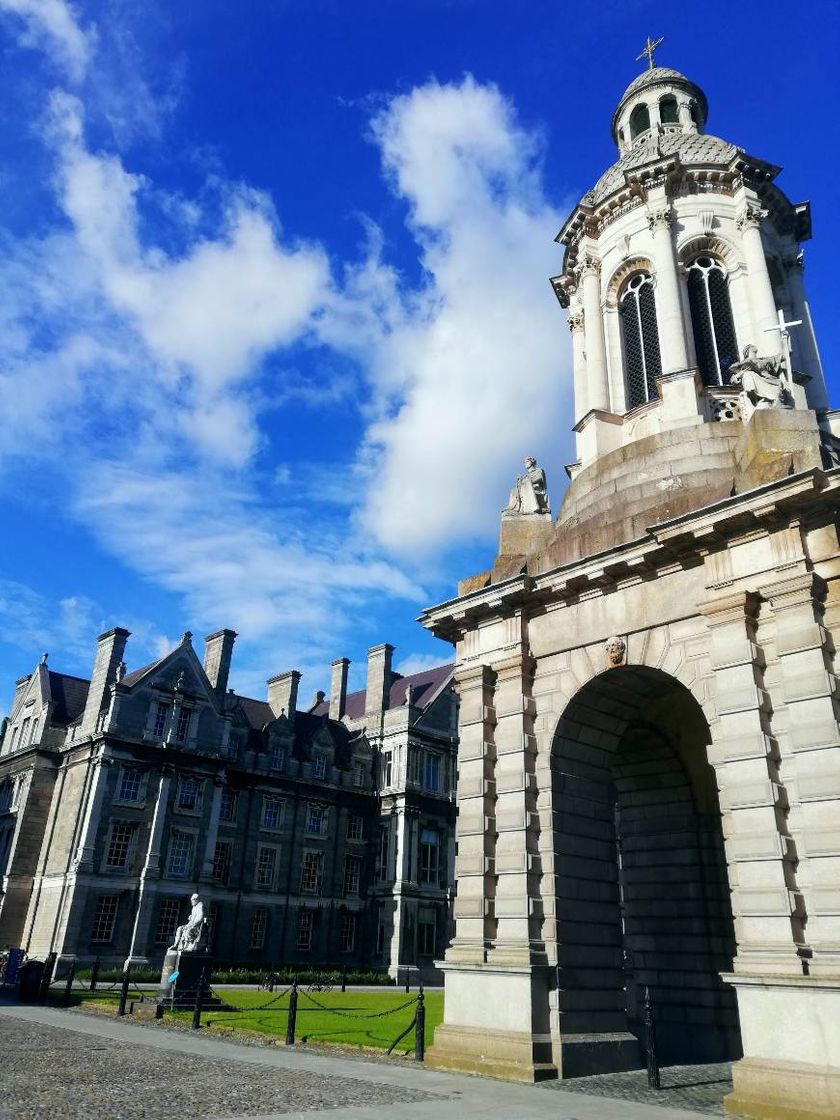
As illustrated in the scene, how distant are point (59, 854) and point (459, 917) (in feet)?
121

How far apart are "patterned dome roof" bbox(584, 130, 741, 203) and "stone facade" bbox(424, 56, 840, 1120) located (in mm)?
86

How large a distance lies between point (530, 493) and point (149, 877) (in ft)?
115

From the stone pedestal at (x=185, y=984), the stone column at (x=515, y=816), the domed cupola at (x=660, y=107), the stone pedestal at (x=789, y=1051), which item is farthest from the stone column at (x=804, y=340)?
the stone pedestal at (x=185, y=984)

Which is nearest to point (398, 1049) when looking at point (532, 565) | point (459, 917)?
point (459, 917)

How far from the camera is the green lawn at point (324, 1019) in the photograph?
17859 millimetres

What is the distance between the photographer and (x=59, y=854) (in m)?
44.4

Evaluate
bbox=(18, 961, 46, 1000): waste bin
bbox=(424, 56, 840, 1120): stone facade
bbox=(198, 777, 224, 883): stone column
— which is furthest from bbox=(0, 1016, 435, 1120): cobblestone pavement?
bbox=(198, 777, 224, 883): stone column

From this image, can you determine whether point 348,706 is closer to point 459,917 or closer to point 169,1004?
point 169,1004

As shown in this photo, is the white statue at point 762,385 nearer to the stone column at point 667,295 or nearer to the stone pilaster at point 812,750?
the stone column at point 667,295

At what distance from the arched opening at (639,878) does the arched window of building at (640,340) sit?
7.76m

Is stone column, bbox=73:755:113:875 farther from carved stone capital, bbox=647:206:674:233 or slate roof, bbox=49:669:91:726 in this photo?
carved stone capital, bbox=647:206:674:233

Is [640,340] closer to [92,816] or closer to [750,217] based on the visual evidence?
[750,217]

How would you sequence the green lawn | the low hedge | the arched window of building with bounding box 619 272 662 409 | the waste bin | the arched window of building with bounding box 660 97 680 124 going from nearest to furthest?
the green lawn, the arched window of building with bounding box 619 272 662 409, the arched window of building with bounding box 660 97 680 124, the waste bin, the low hedge

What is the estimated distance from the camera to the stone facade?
1183 cm
